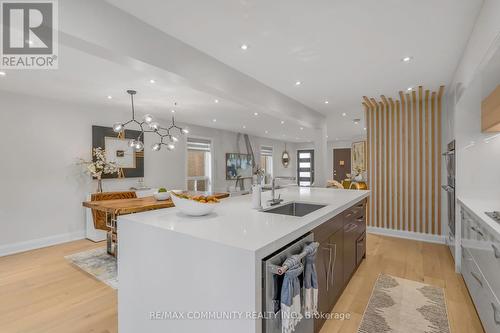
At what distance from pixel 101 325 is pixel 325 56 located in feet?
10.9

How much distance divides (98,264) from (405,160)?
5223 millimetres

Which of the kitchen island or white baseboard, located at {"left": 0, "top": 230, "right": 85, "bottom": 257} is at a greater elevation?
the kitchen island

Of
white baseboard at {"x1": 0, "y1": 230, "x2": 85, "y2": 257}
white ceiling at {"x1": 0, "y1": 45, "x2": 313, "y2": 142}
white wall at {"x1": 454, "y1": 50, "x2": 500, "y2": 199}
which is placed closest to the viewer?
white wall at {"x1": 454, "y1": 50, "x2": 500, "y2": 199}

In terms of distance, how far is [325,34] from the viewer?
86.7 inches

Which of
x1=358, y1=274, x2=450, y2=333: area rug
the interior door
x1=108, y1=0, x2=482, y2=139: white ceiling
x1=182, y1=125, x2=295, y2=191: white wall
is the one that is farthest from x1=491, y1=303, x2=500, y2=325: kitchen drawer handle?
the interior door

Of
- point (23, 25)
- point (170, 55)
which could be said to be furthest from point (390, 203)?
point (23, 25)

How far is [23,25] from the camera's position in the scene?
5.18 ft

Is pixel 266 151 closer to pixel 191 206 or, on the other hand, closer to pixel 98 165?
pixel 98 165

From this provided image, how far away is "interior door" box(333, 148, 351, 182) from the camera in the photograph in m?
10.7

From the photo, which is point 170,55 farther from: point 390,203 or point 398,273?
point 390,203

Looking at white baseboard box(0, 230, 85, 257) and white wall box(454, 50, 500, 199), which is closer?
white wall box(454, 50, 500, 199)

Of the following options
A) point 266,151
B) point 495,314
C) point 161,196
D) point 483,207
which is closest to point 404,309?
point 495,314

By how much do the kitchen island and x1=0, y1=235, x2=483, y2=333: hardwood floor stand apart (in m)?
0.81

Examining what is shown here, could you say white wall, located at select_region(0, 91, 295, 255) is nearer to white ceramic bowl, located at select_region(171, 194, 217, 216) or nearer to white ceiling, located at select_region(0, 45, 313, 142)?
white ceiling, located at select_region(0, 45, 313, 142)
